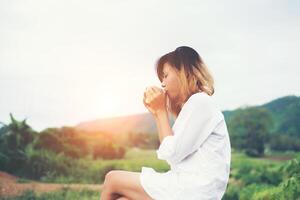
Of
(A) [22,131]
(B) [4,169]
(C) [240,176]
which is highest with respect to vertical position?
(A) [22,131]

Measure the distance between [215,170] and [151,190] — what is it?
259mm

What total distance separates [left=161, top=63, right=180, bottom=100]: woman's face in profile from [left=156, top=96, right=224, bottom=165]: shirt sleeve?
122 millimetres

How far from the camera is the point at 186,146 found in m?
1.90

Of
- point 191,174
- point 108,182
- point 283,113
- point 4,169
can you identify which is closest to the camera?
point 191,174

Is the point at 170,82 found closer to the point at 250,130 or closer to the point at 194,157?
the point at 194,157

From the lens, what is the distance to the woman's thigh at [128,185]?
1.96m

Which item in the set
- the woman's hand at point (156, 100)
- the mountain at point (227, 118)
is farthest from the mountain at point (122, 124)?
the woman's hand at point (156, 100)

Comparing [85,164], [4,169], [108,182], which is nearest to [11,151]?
[4,169]

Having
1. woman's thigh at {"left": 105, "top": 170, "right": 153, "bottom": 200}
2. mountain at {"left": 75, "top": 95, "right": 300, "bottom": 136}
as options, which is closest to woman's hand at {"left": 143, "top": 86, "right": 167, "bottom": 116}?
woman's thigh at {"left": 105, "top": 170, "right": 153, "bottom": 200}

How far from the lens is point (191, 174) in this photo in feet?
6.21

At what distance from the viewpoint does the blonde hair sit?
6.72ft

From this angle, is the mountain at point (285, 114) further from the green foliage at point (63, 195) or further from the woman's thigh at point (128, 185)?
the woman's thigh at point (128, 185)

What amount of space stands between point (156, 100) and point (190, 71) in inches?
7.4

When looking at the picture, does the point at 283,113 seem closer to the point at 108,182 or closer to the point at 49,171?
the point at 49,171
